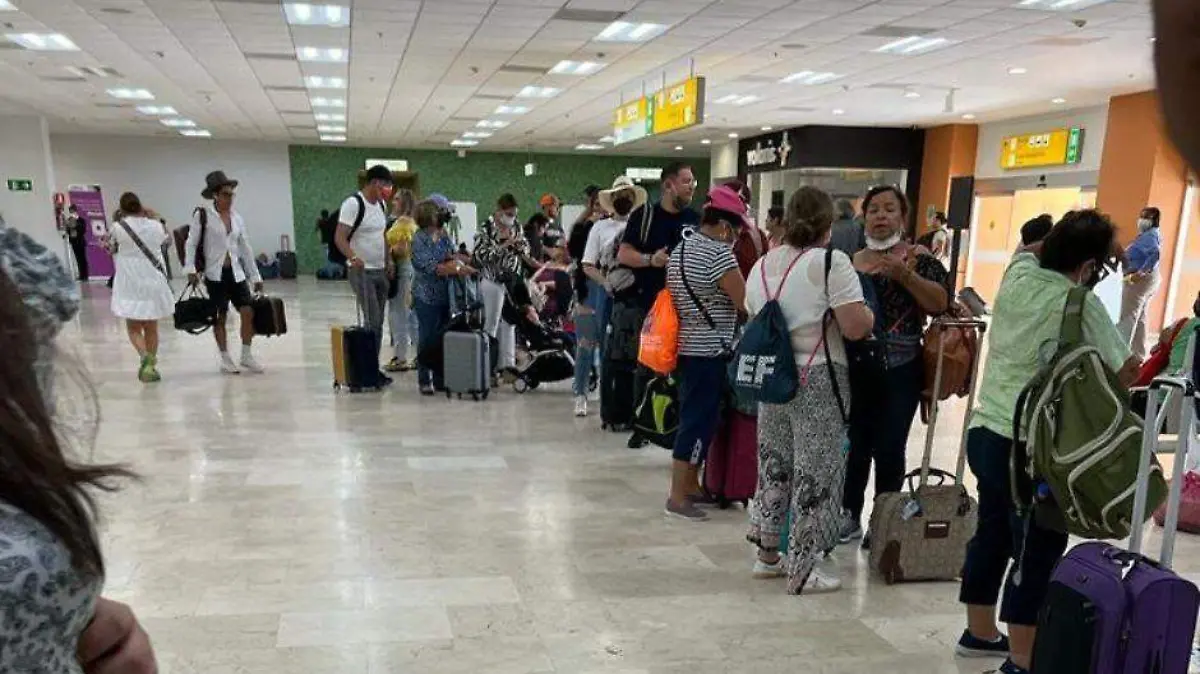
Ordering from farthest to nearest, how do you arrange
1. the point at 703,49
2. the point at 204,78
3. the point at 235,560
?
the point at 204,78 → the point at 703,49 → the point at 235,560

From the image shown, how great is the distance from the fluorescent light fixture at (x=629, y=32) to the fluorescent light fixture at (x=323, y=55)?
11.4ft

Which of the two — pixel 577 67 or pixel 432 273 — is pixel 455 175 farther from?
pixel 432 273

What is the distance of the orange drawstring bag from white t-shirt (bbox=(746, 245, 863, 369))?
2.50 ft

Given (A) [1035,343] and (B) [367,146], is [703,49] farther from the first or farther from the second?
(B) [367,146]

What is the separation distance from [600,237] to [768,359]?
2.91 meters

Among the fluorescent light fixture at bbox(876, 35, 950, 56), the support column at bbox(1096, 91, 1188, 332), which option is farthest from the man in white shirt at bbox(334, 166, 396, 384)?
the support column at bbox(1096, 91, 1188, 332)

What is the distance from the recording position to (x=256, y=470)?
15.1 ft

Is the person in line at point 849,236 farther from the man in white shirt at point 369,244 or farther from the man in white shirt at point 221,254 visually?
the man in white shirt at point 221,254

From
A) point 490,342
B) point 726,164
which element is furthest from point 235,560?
point 726,164

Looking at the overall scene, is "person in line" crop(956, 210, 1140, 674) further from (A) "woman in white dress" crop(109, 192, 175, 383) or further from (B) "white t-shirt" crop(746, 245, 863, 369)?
(A) "woman in white dress" crop(109, 192, 175, 383)

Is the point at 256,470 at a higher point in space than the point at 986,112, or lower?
lower

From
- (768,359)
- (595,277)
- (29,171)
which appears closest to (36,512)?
(768,359)

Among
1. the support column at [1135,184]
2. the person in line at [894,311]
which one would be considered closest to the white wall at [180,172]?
the support column at [1135,184]

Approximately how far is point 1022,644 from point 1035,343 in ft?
3.07
